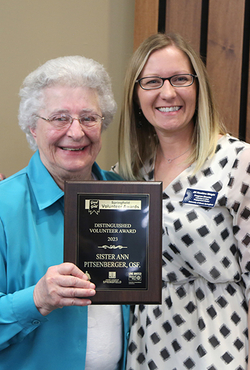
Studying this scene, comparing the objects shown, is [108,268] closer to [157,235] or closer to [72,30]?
Result: [157,235]

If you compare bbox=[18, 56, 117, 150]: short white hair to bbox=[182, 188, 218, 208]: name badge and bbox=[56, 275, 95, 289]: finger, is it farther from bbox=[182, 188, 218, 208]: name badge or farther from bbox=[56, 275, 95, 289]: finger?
bbox=[56, 275, 95, 289]: finger

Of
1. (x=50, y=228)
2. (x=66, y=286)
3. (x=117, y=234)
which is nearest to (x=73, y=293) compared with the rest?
(x=66, y=286)

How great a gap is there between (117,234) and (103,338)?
18.9 inches

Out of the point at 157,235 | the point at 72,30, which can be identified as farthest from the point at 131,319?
the point at 72,30

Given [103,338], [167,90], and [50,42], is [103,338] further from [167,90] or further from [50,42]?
[50,42]

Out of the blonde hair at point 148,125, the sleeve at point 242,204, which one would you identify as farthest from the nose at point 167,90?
the sleeve at point 242,204

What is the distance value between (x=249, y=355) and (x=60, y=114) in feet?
3.68

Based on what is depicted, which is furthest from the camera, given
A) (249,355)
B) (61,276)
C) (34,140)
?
(34,140)

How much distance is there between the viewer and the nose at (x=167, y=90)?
157 centimetres

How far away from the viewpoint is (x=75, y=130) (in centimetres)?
137

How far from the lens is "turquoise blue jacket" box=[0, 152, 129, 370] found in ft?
3.99

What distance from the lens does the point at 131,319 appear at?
1.57 meters

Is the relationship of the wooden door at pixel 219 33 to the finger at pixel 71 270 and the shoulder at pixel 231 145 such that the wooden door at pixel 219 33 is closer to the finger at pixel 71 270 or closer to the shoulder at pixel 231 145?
the shoulder at pixel 231 145

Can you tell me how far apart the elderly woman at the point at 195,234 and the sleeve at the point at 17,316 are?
0.49m
